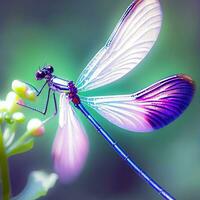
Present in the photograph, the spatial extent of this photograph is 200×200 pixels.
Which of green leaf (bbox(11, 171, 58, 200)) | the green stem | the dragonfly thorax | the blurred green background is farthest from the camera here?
the blurred green background

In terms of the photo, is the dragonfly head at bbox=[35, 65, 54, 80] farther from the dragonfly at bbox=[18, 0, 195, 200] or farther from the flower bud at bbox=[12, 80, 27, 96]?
the flower bud at bbox=[12, 80, 27, 96]

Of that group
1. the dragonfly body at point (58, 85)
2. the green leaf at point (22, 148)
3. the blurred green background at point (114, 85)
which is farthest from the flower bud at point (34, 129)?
the blurred green background at point (114, 85)

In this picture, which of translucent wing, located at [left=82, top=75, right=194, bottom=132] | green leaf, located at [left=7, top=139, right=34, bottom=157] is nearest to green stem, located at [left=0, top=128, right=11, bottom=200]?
green leaf, located at [left=7, top=139, right=34, bottom=157]

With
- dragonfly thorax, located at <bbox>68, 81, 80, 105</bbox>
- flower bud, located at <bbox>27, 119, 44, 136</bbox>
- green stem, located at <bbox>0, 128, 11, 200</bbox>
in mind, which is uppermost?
dragonfly thorax, located at <bbox>68, 81, 80, 105</bbox>

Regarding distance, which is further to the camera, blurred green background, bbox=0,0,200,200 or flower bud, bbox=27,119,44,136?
blurred green background, bbox=0,0,200,200

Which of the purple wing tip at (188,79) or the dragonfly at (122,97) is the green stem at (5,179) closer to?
the dragonfly at (122,97)

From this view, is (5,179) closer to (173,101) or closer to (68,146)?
(68,146)

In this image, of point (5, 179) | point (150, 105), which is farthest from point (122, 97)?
point (5, 179)

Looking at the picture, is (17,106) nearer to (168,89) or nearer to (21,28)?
(168,89)
